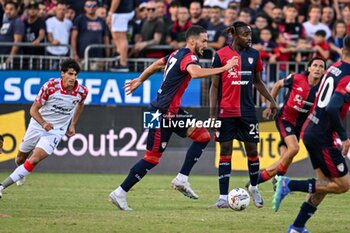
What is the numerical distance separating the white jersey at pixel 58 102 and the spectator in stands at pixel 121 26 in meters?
6.18

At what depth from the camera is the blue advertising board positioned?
21.3 meters

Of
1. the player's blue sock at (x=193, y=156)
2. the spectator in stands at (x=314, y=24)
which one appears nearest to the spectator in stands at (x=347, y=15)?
the spectator in stands at (x=314, y=24)

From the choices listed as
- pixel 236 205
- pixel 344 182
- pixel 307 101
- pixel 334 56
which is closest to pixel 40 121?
pixel 236 205

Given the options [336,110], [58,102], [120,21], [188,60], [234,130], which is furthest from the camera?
[120,21]

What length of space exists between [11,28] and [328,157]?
1322 centimetres

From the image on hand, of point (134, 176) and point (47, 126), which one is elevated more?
point (47, 126)

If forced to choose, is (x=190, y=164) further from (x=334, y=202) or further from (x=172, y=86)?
(x=334, y=202)

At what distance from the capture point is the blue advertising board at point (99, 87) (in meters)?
21.3

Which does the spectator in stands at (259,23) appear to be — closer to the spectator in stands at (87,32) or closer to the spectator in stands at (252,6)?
the spectator in stands at (252,6)

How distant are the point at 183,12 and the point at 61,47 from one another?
118 inches

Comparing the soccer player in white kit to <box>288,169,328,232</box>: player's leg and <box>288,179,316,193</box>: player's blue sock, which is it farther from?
<box>288,169,328,232</box>: player's leg

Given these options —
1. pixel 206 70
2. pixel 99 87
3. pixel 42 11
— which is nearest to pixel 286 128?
pixel 206 70

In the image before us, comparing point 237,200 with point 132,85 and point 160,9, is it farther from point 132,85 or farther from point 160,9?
point 160,9

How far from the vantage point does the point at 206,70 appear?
42.9ft
